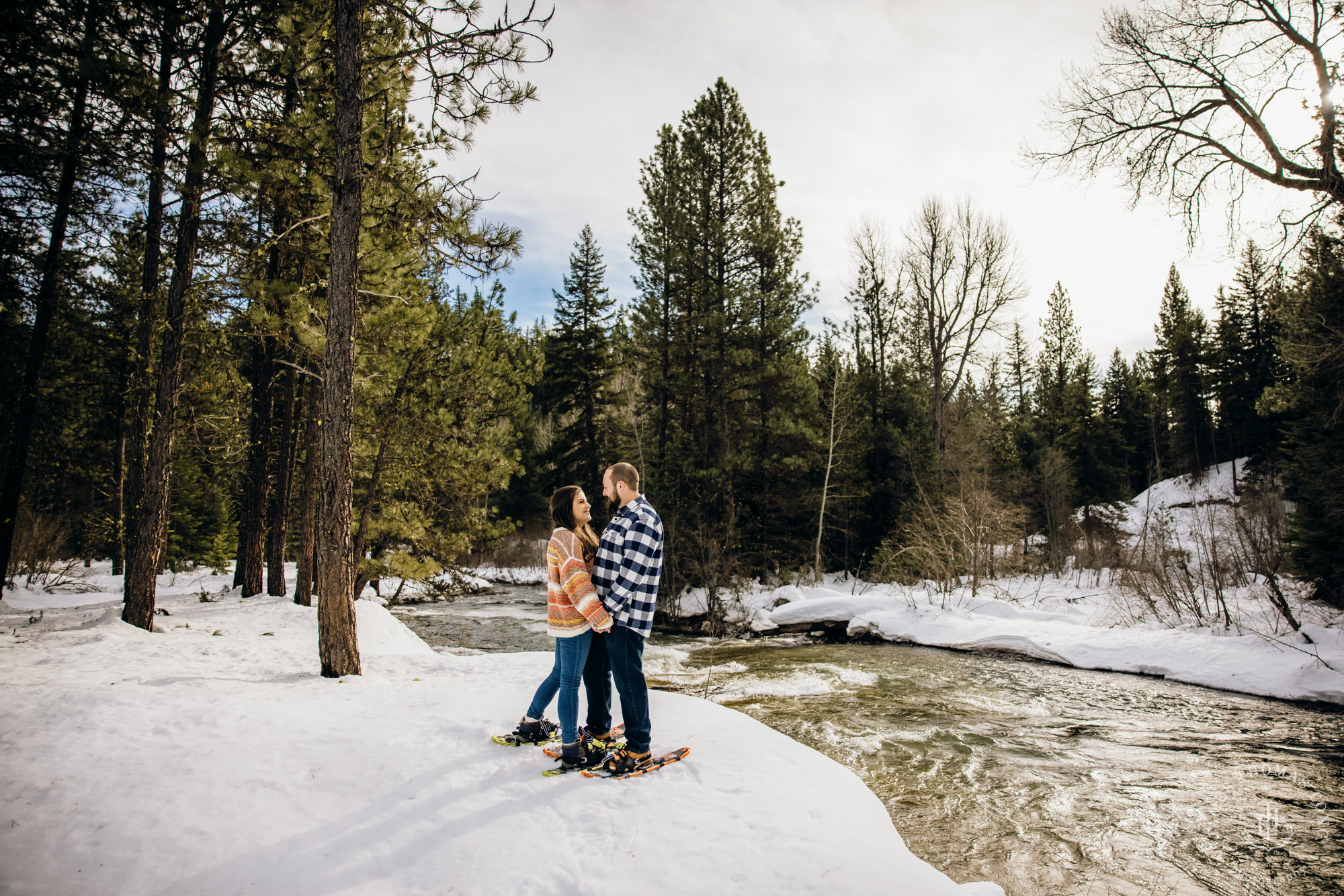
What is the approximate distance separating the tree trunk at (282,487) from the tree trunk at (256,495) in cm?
27

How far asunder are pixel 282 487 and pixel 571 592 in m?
11.0

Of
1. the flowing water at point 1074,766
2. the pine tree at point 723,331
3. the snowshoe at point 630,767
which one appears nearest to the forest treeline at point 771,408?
the pine tree at point 723,331

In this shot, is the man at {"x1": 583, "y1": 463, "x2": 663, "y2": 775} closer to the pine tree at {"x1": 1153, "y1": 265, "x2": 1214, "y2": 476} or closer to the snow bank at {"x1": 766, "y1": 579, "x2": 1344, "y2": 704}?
the snow bank at {"x1": 766, "y1": 579, "x2": 1344, "y2": 704}

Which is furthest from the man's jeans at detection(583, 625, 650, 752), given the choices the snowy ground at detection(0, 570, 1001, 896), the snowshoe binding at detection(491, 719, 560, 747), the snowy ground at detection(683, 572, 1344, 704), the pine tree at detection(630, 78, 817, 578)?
the pine tree at detection(630, 78, 817, 578)

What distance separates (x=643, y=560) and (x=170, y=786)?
272 centimetres

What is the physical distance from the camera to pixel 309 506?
1055 cm

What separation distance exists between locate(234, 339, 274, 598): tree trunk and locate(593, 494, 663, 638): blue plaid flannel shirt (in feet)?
34.8

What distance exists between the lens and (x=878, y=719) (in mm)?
7234

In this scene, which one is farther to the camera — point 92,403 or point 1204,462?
point 1204,462

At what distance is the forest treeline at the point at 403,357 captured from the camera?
736 centimetres

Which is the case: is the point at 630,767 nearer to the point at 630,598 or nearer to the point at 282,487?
the point at 630,598

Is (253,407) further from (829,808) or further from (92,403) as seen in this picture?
(829,808)

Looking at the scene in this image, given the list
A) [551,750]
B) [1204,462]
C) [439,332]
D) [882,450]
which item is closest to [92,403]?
[439,332]

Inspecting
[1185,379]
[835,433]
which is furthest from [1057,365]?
[835,433]
